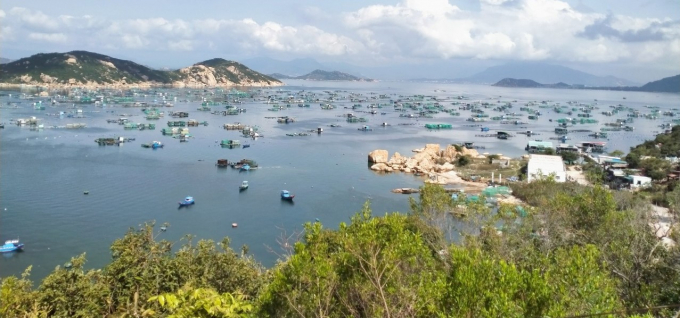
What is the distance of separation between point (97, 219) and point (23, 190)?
148 inches

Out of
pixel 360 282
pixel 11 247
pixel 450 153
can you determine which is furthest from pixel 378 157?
pixel 360 282

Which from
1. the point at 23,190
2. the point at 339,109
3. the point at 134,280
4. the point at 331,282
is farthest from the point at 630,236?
the point at 339,109

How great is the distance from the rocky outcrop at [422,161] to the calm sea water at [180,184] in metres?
0.65

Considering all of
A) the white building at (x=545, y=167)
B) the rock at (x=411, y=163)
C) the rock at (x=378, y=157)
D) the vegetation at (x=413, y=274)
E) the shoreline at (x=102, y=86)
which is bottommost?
the rock at (x=411, y=163)

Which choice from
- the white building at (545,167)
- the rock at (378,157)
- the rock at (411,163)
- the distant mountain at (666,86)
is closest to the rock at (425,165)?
the rock at (411,163)

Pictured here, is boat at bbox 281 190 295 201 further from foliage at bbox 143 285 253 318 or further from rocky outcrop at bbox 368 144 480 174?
foliage at bbox 143 285 253 318

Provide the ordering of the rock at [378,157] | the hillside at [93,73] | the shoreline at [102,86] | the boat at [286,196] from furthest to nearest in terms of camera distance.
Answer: the hillside at [93,73]
the shoreline at [102,86]
the rock at [378,157]
the boat at [286,196]

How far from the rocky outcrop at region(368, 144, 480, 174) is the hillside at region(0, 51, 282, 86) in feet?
144

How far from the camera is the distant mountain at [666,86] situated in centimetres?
8506

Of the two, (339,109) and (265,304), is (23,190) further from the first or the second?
(339,109)

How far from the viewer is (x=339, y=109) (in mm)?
39688

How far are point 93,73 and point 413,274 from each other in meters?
58.0

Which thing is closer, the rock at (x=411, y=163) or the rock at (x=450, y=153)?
the rock at (x=411, y=163)

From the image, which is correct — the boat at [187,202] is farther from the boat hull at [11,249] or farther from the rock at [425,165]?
the rock at [425,165]
